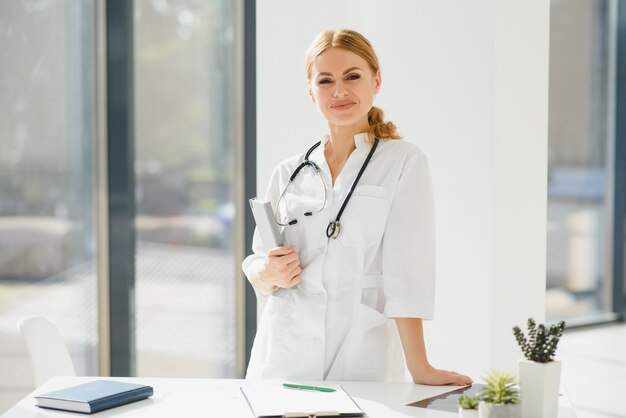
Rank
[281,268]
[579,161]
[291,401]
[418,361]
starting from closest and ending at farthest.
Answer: [291,401] < [418,361] < [281,268] < [579,161]

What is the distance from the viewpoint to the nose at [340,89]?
210cm

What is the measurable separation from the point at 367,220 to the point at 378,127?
0.90 ft

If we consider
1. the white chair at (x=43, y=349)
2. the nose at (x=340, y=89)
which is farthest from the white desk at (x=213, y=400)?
the nose at (x=340, y=89)

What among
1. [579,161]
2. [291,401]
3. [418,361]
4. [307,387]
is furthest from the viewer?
[579,161]

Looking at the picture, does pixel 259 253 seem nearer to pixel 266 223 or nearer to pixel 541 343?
pixel 266 223

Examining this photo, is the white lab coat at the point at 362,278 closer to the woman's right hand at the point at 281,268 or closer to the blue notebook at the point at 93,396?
the woman's right hand at the point at 281,268

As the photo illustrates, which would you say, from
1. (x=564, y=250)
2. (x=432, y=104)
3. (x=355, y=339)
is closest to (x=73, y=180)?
(x=432, y=104)

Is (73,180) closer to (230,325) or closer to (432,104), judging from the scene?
(230,325)

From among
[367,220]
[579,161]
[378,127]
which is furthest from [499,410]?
[579,161]

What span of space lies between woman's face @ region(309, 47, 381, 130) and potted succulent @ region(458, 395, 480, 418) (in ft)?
2.78

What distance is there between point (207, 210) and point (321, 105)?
1.88 metres

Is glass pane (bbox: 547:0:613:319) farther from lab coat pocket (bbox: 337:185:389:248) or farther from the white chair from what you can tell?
the white chair

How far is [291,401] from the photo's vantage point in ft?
5.65

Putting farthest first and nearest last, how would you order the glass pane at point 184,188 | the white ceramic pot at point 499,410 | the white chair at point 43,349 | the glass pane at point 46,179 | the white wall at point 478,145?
the glass pane at point 184,188
the glass pane at point 46,179
the white wall at point 478,145
the white chair at point 43,349
the white ceramic pot at point 499,410
